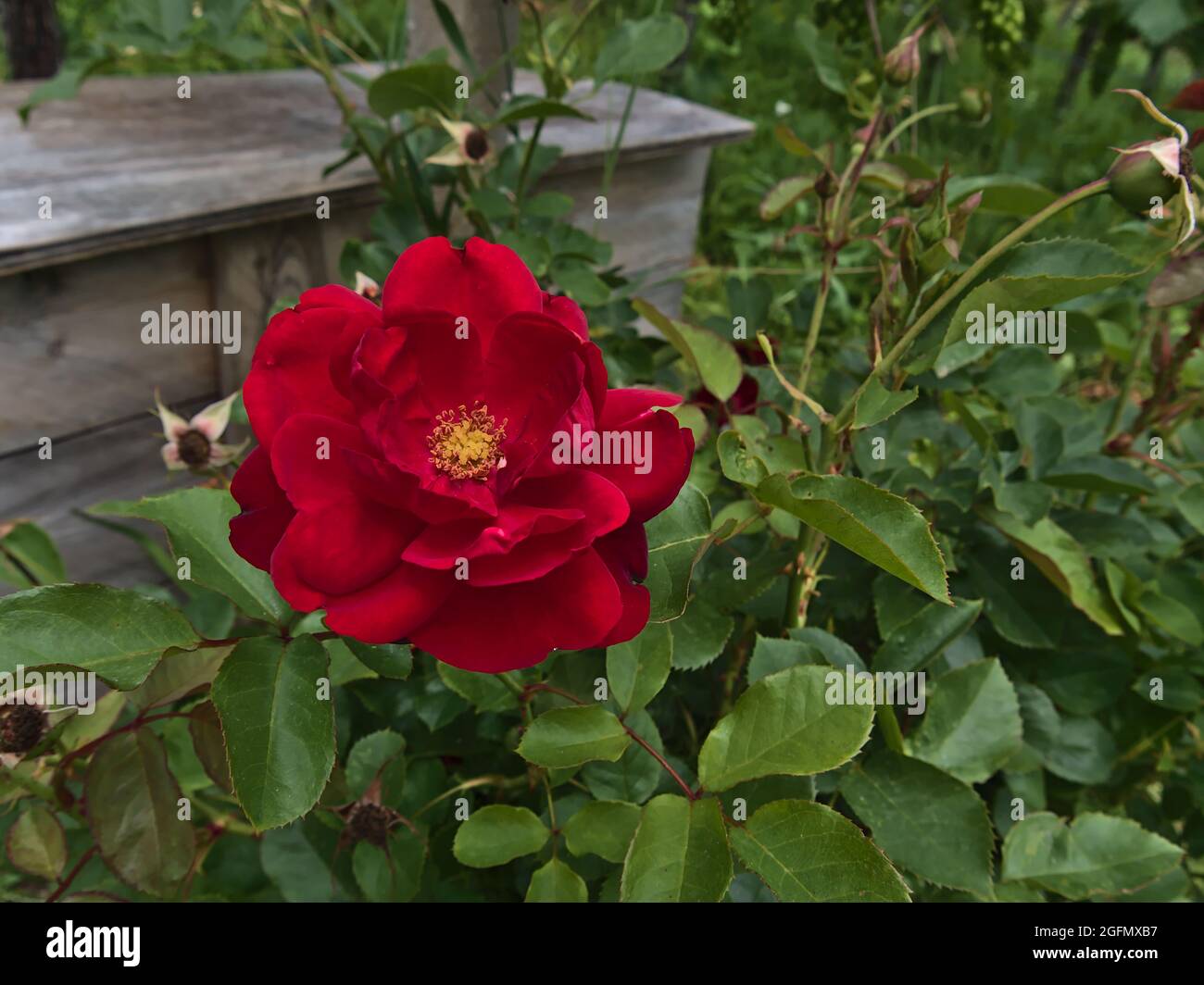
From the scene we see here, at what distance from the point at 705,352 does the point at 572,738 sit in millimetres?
318

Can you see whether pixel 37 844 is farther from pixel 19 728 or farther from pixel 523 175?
pixel 523 175

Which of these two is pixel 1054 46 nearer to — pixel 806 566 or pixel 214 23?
pixel 214 23

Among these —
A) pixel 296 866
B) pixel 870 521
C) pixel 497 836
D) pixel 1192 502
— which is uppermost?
pixel 870 521

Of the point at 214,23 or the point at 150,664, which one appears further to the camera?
the point at 214,23

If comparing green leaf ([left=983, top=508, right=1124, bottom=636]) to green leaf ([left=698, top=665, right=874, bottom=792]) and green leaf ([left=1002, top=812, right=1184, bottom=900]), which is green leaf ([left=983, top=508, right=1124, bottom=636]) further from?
green leaf ([left=698, top=665, right=874, bottom=792])

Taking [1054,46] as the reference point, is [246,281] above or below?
below

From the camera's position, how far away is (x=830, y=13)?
4.14 feet

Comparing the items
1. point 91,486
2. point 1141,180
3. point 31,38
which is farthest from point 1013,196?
point 31,38

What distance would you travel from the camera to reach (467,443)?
507 millimetres

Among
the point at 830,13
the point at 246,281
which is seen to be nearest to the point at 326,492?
the point at 246,281

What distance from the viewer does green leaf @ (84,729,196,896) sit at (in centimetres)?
62

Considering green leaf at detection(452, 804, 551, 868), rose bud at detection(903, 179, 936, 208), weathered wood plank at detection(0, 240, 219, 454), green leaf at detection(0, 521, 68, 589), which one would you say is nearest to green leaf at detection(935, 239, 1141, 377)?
rose bud at detection(903, 179, 936, 208)

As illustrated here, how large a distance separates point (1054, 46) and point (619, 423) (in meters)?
3.76

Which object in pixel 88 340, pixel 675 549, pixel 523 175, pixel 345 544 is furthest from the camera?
pixel 88 340
